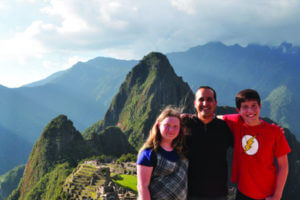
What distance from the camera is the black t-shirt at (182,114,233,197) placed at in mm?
6207

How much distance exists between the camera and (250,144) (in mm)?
6238

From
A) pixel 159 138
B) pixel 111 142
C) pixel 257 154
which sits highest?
pixel 111 142

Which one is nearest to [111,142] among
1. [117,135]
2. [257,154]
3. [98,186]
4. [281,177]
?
[117,135]

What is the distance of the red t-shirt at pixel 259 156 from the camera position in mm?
6105

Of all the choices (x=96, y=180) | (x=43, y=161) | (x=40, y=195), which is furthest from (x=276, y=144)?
(x=43, y=161)

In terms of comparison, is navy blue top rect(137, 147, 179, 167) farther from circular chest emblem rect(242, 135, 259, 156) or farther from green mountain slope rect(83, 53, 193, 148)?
green mountain slope rect(83, 53, 193, 148)

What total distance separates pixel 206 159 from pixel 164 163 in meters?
1.38

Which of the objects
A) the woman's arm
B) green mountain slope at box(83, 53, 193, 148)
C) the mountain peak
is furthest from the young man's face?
green mountain slope at box(83, 53, 193, 148)

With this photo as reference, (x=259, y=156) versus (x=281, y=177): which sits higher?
(x=259, y=156)

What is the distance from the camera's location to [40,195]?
62.9 m

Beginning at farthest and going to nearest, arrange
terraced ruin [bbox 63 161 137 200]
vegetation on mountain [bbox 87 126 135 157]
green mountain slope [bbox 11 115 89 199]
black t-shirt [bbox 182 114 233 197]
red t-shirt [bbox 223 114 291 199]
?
vegetation on mountain [bbox 87 126 135 157] → green mountain slope [bbox 11 115 89 199] → terraced ruin [bbox 63 161 137 200] → black t-shirt [bbox 182 114 233 197] → red t-shirt [bbox 223 114 291 199]

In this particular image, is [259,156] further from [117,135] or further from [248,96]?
[117,135]

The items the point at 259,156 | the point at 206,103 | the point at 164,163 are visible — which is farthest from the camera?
the point at 206,103

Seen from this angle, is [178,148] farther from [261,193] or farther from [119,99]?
[119,99]
